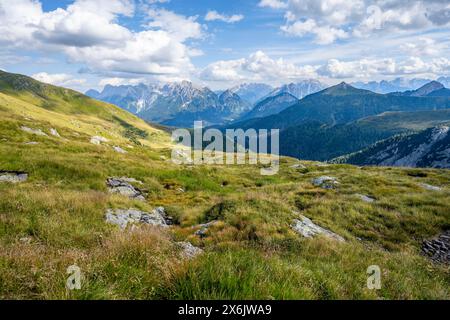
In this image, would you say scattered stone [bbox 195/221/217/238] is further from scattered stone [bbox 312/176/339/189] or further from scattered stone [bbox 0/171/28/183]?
scattered stone [bbox 312/176/339/189]

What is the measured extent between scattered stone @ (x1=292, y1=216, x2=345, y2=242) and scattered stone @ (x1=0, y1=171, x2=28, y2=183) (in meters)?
20.2

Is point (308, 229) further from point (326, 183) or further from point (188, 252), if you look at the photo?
point (326, 183)

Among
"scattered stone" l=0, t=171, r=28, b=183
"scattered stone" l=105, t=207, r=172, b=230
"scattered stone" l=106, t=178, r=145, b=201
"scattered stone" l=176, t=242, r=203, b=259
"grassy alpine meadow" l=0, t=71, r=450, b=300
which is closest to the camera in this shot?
"grassy alpine meadow" l=0, t=71, r=450, b=300

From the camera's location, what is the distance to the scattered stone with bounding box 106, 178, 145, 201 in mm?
24203

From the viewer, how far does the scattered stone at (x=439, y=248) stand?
13.8m

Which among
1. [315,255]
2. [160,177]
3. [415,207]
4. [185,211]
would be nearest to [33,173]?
[160,177]

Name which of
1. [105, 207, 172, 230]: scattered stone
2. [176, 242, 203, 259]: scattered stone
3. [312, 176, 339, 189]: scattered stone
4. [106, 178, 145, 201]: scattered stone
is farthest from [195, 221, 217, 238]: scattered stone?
[312, 176, 339, 189]: scattered stone

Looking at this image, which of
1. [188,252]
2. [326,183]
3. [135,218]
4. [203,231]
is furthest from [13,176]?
[326,183]

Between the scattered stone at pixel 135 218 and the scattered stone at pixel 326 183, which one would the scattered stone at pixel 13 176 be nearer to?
the scattered stone at pixel 135 218

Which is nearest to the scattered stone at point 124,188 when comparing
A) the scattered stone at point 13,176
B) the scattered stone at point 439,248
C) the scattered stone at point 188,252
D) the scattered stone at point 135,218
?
→ the scattered stone at point 135,218

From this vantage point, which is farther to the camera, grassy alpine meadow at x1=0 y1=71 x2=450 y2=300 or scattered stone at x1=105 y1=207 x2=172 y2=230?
scattered stone at x1=105 y1=207 x2=172 y2=230

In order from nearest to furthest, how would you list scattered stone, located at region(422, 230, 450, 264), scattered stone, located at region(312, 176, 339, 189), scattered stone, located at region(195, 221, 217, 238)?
scattered stone, located at region(195, 221, 217, 238)
scattered stone, located at region(422, 230, 450, 264)
scattered stone, located at region(312, 176, 339, 189)

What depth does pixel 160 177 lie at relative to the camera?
32.0m

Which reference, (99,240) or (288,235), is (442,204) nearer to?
(288,235)
